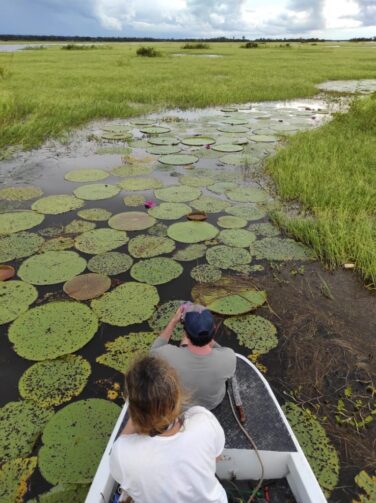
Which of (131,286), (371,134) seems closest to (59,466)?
(131,286)

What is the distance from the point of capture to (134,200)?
581 cm

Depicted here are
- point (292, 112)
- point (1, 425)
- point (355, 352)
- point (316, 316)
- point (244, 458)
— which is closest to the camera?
point (244, 458)

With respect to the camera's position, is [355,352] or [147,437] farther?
[355,352]

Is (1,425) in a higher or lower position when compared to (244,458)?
lower

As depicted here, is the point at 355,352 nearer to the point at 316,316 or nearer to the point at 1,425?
the point at 316,316

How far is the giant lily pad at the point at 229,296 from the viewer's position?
3.57m

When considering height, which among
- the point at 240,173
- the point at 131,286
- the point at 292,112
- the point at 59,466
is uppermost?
the point at 292,112

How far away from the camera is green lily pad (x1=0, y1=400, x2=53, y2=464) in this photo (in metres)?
2.33

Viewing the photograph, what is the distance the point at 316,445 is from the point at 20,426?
199cm

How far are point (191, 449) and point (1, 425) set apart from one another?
1712 millimetres

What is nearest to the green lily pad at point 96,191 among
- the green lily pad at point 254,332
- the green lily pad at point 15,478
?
the green lily pad at point 254,332

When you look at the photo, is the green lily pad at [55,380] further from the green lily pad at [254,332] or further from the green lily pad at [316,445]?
the green lily pad at [316,445]

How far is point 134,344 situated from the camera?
3.16 metres

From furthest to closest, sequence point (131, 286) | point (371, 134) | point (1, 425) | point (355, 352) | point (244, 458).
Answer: point (371, 134)
point (131, 286)
point (355, 352)
point (1, 425)
point (244, 458)
